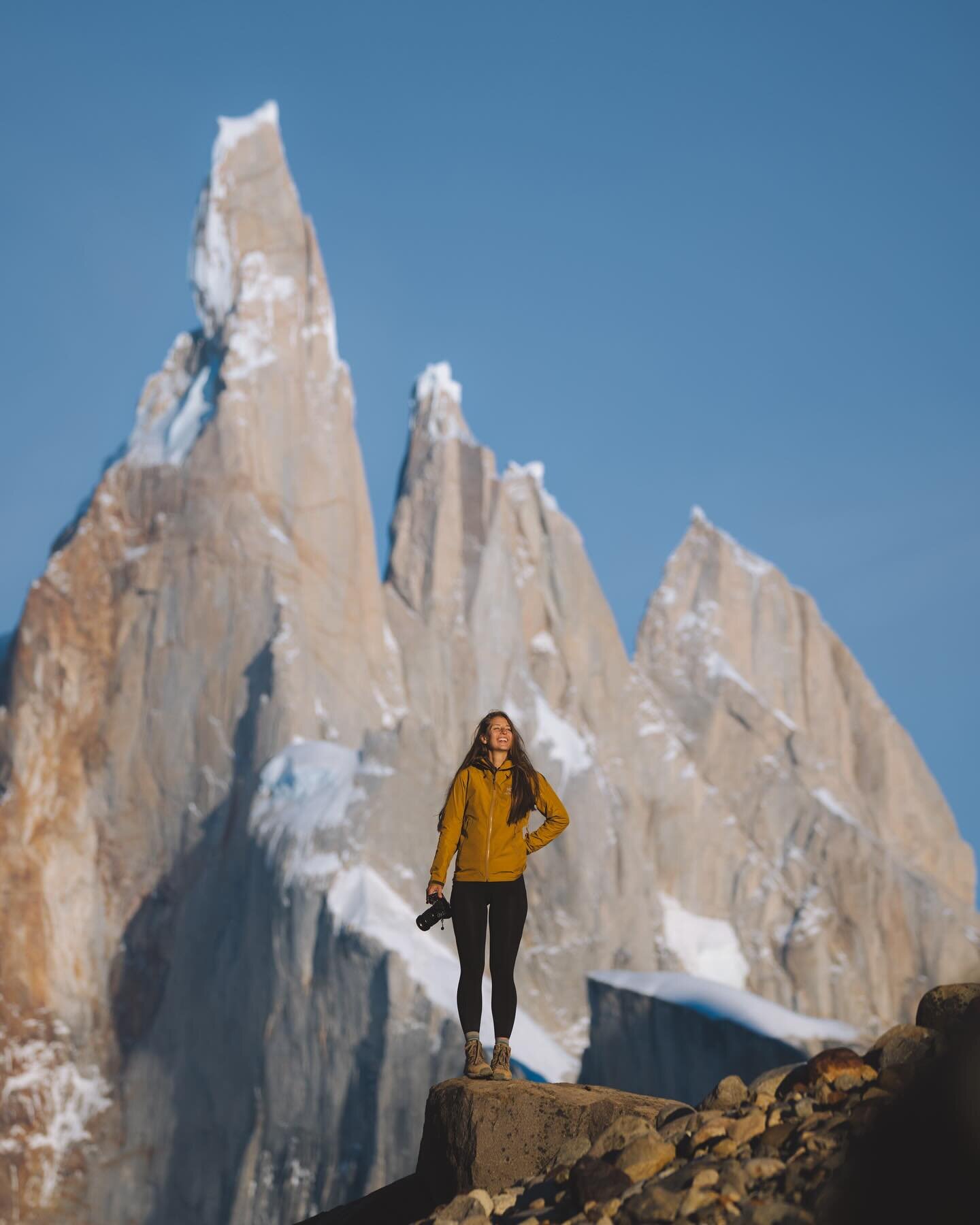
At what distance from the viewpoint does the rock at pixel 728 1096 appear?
6172 millimetres

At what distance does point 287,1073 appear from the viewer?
3325cm

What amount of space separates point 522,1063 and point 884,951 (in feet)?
65.6

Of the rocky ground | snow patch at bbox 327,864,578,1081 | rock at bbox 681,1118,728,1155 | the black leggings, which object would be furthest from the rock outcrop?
rock at bbox 681,1118,728,1155

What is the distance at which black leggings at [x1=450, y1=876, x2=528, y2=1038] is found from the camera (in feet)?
22.6

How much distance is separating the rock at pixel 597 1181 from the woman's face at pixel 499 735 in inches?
77.9

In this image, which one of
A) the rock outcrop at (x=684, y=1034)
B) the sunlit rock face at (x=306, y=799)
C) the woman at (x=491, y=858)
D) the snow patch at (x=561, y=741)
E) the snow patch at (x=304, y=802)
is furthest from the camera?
the snow patch at (x=561, y=741)

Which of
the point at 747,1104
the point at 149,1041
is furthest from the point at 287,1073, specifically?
the point at 747,1104

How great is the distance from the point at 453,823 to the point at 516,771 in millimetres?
361

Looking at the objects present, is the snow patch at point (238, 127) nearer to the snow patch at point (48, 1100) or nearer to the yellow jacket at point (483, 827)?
the snow patch at point (48, 1100)

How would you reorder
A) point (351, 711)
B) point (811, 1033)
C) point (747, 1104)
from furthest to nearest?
point (351, 711)
point (811, 1033)
point (747, 1104)

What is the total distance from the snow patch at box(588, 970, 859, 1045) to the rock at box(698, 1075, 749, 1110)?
19.8 m

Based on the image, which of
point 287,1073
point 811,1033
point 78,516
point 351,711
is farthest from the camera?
point 78,516

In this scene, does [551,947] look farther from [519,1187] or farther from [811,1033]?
[519,1187]

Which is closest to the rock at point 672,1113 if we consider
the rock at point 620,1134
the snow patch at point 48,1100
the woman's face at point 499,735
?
the rock at point 620,1134
